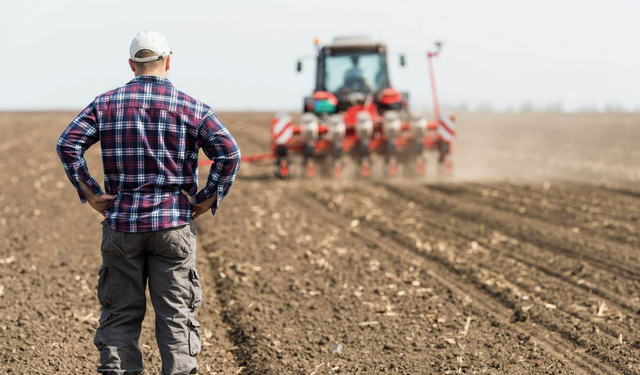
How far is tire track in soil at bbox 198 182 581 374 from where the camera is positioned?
4527 millimetres

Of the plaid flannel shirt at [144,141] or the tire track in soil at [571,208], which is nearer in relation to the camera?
the plaid flannel shirt at [144,141]

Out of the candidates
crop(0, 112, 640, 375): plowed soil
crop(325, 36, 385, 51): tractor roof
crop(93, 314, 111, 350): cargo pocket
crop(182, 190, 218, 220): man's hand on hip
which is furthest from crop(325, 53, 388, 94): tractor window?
crop(93, 314, 111, 350): cargo pocket

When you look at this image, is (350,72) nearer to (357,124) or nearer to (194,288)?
(357,124)

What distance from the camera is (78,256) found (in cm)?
723

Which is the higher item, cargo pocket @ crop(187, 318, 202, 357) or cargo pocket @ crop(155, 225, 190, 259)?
cargo pocket @ crop(155, 225, 190, 259)

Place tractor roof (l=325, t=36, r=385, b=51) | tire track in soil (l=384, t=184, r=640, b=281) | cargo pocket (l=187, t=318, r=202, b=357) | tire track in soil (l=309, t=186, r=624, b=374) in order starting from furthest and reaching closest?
tractor roof (l=325, t=36, r=385, b=51) < tire track in soil (l=384, t=184, r=640, b=281) < tire track in soil (l=309, t=186, r=624, b=374) < cargo pocket (l=187, t=318, r=202, b=357)

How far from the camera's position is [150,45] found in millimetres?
3225

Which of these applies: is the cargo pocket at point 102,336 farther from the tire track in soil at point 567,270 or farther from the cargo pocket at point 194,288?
the tire track in soil at point 567,270

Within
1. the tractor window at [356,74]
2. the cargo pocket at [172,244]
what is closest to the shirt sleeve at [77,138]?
the cargo pocket at [172,244]

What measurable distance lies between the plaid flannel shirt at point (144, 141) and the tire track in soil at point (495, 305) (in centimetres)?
265

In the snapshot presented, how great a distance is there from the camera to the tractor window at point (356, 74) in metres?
14.2

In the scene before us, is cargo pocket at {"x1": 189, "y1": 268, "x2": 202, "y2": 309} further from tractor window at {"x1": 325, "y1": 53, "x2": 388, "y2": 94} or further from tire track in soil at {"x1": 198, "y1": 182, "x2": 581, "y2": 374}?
tractor window at {"x1": 325, "y1": 53, "x2": 388, "y2": 94}

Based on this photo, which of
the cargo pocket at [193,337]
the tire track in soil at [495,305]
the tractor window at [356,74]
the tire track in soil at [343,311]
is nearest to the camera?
the cargo pocket at [193,337]

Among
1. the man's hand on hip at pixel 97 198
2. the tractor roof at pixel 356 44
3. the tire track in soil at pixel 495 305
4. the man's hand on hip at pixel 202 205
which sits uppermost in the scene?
the tractor roof at pixel 356 44
